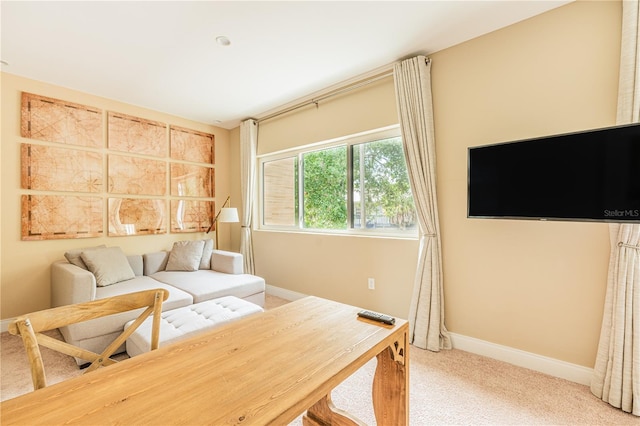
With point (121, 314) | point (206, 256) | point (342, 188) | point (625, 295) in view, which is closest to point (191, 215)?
point (206, 256)

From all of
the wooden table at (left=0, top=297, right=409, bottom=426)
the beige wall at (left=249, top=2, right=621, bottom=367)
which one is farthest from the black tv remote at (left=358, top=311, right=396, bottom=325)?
the beige wall at (left=249, top=2, right=621, bottom=367)

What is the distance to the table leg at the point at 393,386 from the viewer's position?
4.13 ft

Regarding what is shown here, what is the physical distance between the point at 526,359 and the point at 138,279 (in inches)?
148

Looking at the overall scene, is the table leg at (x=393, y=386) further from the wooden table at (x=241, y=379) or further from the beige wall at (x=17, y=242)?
the beige wall at (x=17, y=242)

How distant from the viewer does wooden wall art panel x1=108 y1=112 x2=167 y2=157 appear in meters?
3.51

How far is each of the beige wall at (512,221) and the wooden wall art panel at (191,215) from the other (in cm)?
278

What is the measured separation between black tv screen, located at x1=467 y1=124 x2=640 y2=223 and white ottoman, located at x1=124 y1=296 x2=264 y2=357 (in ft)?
6.84

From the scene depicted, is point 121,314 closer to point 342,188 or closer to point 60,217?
point 60,217

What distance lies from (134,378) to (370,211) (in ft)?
8.52

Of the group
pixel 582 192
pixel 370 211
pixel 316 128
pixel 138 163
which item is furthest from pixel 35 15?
pixel 582 192

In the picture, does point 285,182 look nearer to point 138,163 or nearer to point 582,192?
point 138,163

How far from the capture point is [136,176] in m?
3.69

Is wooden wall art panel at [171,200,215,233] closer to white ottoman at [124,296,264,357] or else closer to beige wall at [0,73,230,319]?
beige wall at [0,73,230,319]

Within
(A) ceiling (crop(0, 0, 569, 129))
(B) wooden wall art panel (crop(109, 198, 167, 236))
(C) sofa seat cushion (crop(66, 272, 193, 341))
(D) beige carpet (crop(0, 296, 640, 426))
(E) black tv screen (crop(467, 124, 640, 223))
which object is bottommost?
(D) beige carpet (crop(0, 296, 640, 426))
